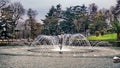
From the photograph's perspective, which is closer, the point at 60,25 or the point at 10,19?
the point at 10,19

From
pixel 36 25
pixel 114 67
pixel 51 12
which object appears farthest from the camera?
pixel 51 12

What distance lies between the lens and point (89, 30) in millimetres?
55031

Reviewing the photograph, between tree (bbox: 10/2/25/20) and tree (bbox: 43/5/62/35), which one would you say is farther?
tree (bbox: 43/5/62/35)

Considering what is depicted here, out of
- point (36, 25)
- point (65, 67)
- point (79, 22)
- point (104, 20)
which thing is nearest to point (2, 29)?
point (36, 25)

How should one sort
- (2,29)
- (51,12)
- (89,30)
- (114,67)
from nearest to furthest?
(114,67)
(2,29)
(89,30)
(51,12)

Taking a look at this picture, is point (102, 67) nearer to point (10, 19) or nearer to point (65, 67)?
point (65, 67)

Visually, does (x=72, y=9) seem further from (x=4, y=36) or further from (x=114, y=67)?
(x=114, y=67)

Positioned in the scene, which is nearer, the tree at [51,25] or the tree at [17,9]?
the tree at [17,9]

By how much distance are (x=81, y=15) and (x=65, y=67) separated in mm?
45610

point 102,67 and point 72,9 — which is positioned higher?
point 72,9

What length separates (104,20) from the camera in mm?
55281

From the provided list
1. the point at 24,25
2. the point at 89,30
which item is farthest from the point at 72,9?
the point at 24,25

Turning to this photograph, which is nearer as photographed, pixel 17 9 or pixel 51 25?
pixel 17 9

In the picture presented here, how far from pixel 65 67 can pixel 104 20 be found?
43691 millimetres
